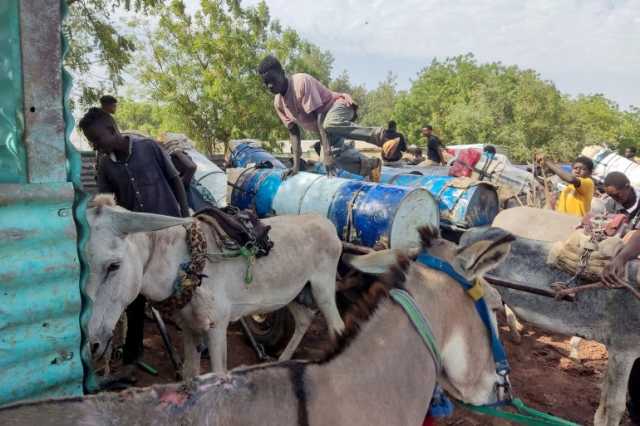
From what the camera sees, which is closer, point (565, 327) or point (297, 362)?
point (297, 362)

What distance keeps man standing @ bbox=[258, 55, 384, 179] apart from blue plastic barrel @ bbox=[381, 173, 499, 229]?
1.11 metres

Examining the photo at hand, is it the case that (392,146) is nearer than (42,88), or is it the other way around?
(42,88)

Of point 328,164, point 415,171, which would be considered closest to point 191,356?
point 328,164

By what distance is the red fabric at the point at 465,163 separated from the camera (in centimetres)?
1013

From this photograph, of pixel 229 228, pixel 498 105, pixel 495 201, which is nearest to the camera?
pixel 229 228

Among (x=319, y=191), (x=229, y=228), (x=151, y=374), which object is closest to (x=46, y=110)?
(x=229, y=228)

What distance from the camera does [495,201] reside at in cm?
671

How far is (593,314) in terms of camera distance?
405 cm

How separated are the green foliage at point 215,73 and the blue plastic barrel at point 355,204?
12378mm

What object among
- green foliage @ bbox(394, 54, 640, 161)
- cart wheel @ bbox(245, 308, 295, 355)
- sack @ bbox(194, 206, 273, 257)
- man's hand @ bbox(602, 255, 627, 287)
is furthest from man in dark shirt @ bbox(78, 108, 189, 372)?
green foliage @ bbox(394, 54, 640, 161)

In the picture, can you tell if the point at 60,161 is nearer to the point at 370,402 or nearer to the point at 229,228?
the point at 370,402

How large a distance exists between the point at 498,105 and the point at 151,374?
31908mm

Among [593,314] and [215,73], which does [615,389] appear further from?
[215,73]

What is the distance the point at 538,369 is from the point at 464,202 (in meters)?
2.20
